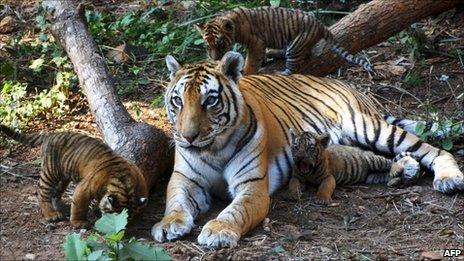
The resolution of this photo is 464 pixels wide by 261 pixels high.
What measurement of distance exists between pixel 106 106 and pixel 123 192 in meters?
1.71

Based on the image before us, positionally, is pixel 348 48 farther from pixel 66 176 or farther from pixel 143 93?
pixel 66 176

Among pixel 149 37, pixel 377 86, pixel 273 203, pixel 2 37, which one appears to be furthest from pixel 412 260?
pixel 2 37

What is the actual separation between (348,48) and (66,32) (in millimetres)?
2736

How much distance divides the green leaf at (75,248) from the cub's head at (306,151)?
6.90 ft

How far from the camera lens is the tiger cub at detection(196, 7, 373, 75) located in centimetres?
814

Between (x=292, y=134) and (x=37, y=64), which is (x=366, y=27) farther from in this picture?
(x=37, y=64)

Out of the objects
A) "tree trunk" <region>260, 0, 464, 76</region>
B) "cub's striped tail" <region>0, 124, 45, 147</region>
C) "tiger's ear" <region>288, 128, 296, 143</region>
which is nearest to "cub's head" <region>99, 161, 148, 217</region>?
"cub's striped tail" <region>0, 124, 45, 147</region>

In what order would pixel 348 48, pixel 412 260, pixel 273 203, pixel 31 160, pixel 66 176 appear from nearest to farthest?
pixel 412 260 → pixel 66 176 → pixel 273 203 → pixel 31 160 → pixel 348 48

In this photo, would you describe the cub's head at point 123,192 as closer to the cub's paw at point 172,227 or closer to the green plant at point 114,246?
the cub's paw at point 172,227

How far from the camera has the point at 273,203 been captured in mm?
6055

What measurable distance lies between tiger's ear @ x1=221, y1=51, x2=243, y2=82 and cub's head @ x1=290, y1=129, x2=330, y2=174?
642 mm

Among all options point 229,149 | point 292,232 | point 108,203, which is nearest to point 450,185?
point 292,232

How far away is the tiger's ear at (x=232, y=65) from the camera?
578 cm

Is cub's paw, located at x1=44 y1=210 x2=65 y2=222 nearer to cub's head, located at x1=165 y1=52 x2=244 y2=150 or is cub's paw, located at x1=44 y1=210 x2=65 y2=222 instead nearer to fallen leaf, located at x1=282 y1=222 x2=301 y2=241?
cub's head, located at x1=165 y1=52 x2=244 y2=150
